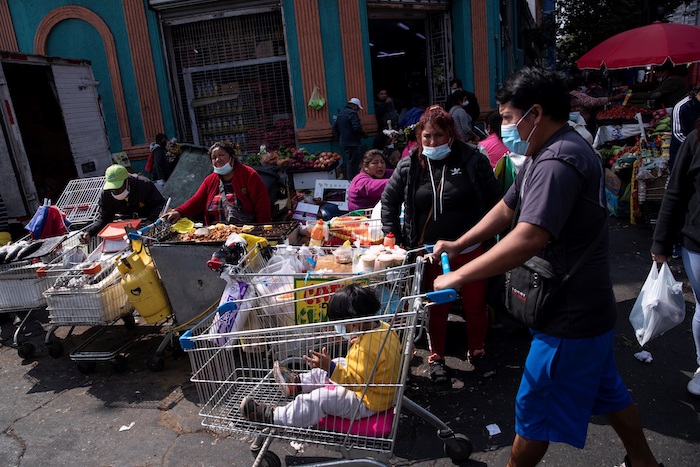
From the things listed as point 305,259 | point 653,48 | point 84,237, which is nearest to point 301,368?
point 305,259

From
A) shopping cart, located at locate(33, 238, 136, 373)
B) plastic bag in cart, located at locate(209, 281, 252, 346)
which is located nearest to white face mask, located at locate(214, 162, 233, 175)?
shopping cart, located at locate(33, 238, 136, 373)

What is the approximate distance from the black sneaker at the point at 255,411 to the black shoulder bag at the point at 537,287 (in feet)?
4.45

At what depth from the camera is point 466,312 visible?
412 cm

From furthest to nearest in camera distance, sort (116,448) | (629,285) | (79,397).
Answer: (629,285) < (79,397) < (116,448)

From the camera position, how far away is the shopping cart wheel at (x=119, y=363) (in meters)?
4.64

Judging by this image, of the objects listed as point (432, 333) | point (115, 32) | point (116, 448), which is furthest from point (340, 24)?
point (116, 448)

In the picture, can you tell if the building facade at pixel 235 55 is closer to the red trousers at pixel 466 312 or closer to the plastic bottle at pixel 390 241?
the plastic bottle at pixel 390 241

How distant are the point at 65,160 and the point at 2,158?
9.59 ft

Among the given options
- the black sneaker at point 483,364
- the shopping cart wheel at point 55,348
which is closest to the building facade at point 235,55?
the shopping cart wheel at point 55,348

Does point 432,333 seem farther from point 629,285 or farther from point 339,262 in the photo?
point 629,285

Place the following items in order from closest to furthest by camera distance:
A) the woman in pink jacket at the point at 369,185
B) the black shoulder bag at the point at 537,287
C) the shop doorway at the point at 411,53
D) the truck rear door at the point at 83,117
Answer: the black shoulder bag at the point at 537,287, the woman in pink jacket at the point at 369,185, the truck rear door at the point at 83,117, the shop doorway at the point at 411,53

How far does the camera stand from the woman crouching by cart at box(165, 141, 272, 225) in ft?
17.8

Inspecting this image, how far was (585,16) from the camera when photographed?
20.6 metres

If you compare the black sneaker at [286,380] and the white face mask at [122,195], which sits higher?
the white face mask at [122,195]
